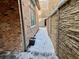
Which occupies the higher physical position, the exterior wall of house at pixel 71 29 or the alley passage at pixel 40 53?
the exterior wall of house at pixel 71 29

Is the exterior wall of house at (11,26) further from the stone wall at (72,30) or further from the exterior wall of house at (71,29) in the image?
the stone wall at (72,30)

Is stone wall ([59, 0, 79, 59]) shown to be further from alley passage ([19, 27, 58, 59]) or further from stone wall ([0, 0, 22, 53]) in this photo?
stone wall ([0, 0, 22, 53])

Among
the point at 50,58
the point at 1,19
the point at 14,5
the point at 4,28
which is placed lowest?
the point at 50,58

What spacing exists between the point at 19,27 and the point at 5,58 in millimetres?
1181

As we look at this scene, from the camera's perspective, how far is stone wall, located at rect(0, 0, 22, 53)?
3.65 meters

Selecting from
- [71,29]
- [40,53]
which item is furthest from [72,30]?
[40,53]

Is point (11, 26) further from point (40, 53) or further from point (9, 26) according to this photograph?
point (40, 53)

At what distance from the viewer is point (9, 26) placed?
3840 millimetres

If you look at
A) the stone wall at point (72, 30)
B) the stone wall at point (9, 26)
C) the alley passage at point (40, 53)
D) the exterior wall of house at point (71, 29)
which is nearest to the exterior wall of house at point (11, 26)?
the stone wall at point (9, 26)

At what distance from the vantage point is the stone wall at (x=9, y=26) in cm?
365

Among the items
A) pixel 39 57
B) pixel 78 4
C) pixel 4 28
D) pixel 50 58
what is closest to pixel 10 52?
pixel 4 28

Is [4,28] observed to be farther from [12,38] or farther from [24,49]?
[24,49]

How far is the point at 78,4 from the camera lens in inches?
57.2

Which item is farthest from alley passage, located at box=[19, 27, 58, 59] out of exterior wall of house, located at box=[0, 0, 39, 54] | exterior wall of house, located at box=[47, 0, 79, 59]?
exterior wall of house, located at box=[47, 0, 79, 59]
